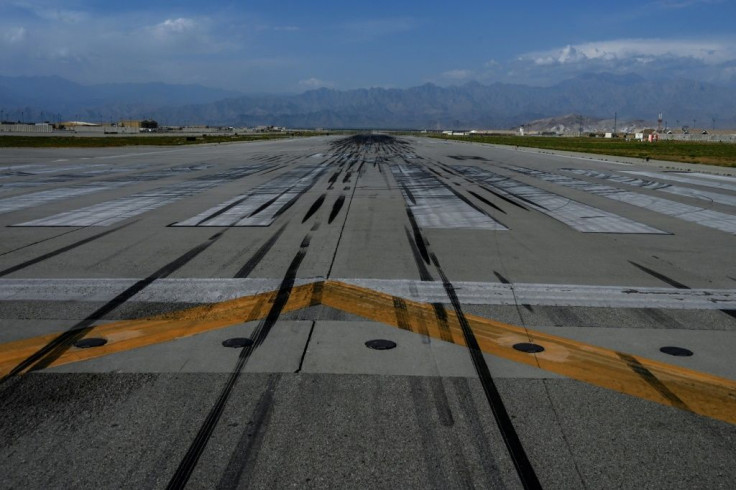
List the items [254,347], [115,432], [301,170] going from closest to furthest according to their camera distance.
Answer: [115,432]
[254,347]
[301,170]

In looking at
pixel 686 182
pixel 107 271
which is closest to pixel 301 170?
pixel 686 182

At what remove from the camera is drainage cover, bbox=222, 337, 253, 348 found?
597cm

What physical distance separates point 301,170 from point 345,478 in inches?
1014

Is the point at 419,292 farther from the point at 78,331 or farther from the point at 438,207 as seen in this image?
the point at 438,207

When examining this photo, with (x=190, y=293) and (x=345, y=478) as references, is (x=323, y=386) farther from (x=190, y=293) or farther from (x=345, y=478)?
(x=190, y=293)

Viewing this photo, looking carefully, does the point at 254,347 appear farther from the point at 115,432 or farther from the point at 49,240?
the point at 49,240

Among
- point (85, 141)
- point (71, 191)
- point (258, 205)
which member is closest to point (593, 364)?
point (258, 205)

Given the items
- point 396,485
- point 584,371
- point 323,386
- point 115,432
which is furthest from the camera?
point 584,371

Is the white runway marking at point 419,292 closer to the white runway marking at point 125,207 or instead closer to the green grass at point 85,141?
the white runway marking at point 125,207

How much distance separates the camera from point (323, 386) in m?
5.06

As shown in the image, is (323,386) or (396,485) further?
(323,386)

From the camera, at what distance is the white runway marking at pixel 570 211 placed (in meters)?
13.0

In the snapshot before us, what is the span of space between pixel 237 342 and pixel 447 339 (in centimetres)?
203

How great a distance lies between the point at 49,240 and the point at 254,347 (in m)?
7.16
